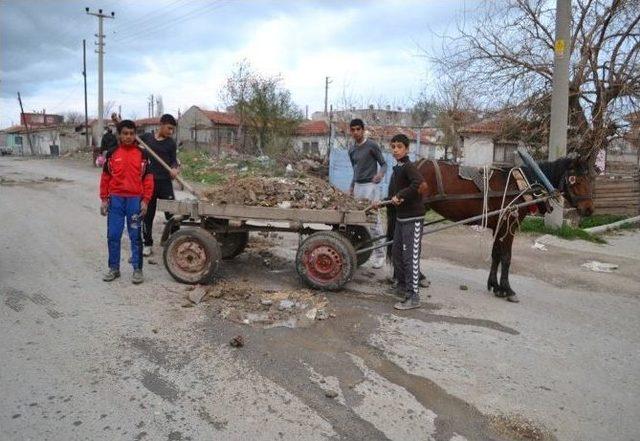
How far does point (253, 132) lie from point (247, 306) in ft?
81.7

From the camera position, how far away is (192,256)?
18.0ft

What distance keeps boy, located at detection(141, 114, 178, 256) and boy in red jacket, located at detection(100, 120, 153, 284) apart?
93 cm

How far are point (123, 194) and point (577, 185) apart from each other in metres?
5.41

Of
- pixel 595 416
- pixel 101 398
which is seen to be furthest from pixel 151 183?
pixel 595 416

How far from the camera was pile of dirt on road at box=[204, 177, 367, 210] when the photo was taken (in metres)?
5.61

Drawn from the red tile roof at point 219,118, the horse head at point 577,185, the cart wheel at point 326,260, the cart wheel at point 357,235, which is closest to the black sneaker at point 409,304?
the cart wheel at point 326,260

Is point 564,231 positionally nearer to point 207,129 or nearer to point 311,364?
point 311,364

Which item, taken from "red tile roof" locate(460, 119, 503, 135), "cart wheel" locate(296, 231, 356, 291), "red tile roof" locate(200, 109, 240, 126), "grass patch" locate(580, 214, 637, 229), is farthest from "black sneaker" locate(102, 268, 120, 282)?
"red tile roof" locate(200, 109, 240, 126)

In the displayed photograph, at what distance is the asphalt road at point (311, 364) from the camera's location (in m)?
3.07

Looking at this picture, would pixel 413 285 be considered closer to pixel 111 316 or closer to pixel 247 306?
pixel 247 306

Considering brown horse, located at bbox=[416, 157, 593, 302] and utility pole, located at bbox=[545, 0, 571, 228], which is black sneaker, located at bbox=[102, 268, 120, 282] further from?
utility pole, located at bbox=[545, 0, 571, 228]

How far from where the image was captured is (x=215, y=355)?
391cm

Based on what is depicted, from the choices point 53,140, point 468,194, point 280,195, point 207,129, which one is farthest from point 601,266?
point 53,140

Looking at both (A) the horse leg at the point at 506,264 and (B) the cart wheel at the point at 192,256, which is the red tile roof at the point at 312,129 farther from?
(B) the cart wheel at the point at 192,256
